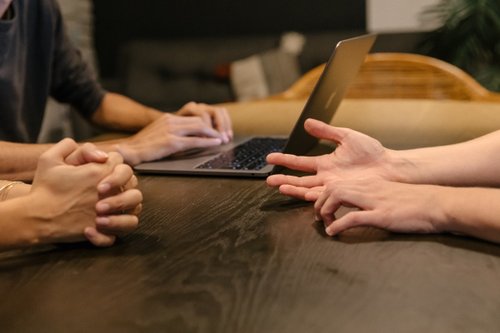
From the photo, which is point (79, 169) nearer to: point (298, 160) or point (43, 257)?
point (43, 257)

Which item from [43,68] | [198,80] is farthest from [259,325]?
[198,80]

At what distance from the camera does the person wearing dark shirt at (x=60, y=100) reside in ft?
4.16

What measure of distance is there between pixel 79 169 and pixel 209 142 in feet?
1.94

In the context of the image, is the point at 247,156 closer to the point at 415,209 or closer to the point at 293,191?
Result: the point at 293,191

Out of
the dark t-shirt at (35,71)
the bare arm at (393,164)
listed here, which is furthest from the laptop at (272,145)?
the dark t-shirt at (35,71)

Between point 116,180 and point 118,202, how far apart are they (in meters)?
0.03

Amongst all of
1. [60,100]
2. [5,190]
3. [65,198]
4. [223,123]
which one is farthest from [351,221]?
[60,100]

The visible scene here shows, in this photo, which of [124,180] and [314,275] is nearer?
[314,275]

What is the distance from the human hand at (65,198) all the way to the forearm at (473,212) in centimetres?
39

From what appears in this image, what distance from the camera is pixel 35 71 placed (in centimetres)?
172

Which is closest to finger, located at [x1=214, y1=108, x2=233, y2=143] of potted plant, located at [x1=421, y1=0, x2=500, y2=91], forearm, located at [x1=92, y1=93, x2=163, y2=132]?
forearm, located at [x1=92, y1=93, x2=163, y2=132]

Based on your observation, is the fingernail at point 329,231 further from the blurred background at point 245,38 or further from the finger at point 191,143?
the blurred background at point 245,38

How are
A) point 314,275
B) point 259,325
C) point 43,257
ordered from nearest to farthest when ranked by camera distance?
point 259,325 → point 314,275 → point 43,257

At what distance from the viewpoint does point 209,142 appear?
136 centimetres
